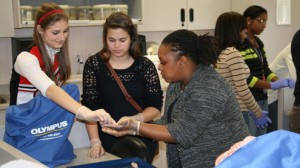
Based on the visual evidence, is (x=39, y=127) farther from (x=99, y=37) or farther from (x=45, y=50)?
(x=99, y=37)

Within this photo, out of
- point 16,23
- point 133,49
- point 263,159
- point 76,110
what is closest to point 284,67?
point 133,49

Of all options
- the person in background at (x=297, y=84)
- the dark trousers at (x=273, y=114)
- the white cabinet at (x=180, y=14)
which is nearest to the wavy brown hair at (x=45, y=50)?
the person in background at (x=297, y=84)

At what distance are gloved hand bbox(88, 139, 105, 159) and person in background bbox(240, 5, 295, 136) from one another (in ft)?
4.33

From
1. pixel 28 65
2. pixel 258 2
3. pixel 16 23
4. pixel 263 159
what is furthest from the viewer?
pixel 258 2

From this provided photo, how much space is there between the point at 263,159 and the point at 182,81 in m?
1.05

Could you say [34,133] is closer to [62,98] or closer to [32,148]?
[32,148]

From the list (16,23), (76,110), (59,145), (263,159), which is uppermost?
(16,23)

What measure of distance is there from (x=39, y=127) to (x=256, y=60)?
1.84 metres

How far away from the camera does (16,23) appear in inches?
139

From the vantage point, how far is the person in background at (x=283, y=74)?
3.54 metres

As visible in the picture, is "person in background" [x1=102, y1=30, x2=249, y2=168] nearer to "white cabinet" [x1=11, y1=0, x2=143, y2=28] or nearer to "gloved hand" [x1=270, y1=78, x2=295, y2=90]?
"gloved hand" [x1=270, y1=78, x2=295, y2=90]

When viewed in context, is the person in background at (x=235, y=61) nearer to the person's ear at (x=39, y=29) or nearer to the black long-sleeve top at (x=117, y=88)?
the black long-sleeve top at (x=117, y=88)

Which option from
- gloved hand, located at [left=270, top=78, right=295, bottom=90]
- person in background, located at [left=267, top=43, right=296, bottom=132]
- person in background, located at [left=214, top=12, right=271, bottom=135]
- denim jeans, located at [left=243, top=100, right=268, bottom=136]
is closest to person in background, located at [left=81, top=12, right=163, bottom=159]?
person in background, located at [left=214, top=12, right=271, bottom=135]

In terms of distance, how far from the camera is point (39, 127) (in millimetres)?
1617
